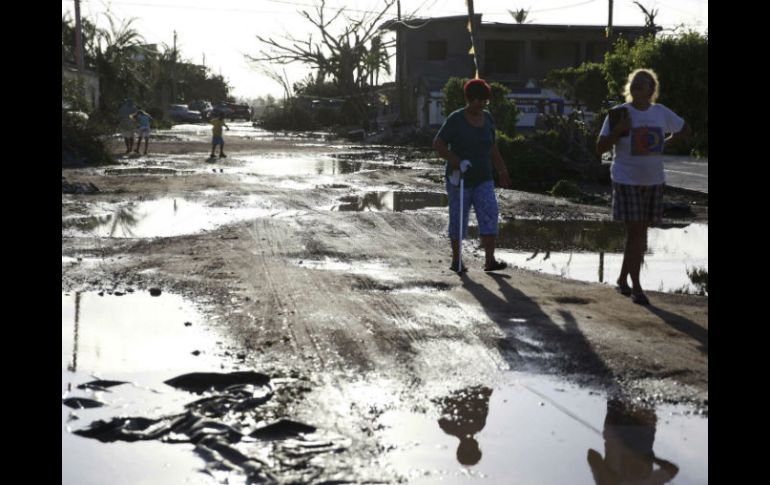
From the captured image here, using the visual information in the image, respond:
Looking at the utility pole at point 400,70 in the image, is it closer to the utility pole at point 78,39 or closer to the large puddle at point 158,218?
the utility pole at point 78,39

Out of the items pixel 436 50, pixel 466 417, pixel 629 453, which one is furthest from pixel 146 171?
pixel 436 50

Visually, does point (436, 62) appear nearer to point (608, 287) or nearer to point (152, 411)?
point (608, 287)

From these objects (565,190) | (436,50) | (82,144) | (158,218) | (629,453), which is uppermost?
(436,50)

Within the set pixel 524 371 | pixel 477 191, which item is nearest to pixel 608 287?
pixel 477 191

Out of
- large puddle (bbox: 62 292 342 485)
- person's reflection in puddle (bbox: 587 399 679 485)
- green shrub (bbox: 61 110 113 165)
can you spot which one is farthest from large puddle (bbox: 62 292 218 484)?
green shrub (bbox: 61 110 113 165)

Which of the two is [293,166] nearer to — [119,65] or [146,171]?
[146,171]

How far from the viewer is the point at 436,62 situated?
5747 cm

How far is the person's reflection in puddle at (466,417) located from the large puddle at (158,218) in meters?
7.15

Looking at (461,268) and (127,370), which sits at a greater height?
(461,268)

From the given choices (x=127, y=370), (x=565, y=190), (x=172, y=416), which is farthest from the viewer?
(x=565, y=190)

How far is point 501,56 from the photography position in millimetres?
58406

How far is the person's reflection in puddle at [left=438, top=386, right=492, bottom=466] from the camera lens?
14.3 feet

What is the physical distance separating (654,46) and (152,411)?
17548 mm

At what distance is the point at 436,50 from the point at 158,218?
150ft
